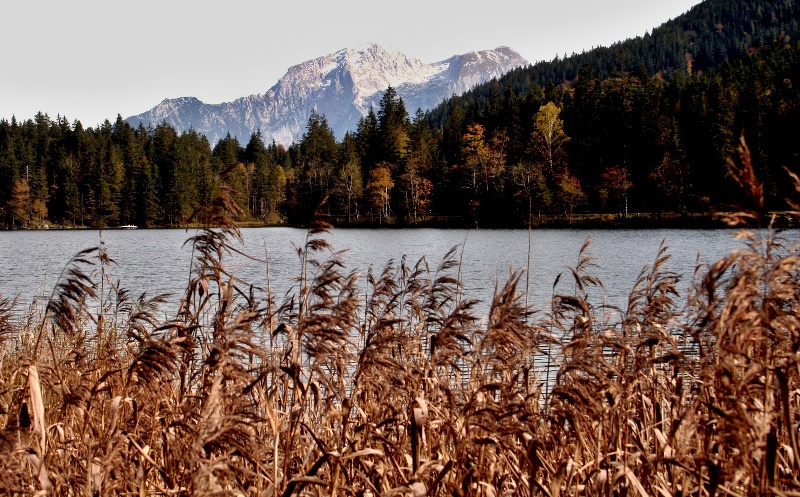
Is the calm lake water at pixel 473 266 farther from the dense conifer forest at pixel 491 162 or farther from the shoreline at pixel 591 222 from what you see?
the shoreline at pixel 591 222

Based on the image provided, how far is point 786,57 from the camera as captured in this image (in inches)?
4213

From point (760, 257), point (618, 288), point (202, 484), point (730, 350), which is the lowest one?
point (618, 288)

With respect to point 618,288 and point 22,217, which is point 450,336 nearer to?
point 618,288

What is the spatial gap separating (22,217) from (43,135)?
99.7 ft

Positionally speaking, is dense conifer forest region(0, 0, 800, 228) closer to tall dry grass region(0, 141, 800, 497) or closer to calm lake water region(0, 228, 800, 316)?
calm lake water region(0, 228, 800, 316)

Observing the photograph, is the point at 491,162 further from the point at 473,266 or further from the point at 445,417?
the point at 445,417

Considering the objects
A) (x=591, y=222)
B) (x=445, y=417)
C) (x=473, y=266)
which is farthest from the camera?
(x=591, y=222)

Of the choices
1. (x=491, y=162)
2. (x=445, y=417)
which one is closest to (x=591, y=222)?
(x=491, y=162)

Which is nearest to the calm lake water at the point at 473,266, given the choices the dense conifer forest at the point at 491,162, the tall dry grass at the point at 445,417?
the tall dry grass at the point at 445,417

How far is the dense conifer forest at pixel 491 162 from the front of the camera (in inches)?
2852

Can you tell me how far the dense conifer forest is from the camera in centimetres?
7244

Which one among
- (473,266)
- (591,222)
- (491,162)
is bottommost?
(473,266)

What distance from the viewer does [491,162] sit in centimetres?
7938

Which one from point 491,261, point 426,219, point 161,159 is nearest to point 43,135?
point 161,159
